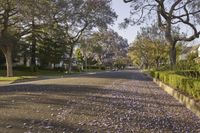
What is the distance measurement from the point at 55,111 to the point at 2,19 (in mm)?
38456

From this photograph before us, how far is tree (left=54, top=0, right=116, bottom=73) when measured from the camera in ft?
196

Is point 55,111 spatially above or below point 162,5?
below

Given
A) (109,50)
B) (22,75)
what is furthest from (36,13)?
(109,50)

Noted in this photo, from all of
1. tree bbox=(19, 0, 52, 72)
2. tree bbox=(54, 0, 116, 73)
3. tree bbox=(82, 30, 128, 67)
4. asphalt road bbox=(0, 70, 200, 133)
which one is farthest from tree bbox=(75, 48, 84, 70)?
asphalt road bbox=(0, 70, 200, 133)

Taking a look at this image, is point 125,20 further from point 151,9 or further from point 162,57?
point 162,57

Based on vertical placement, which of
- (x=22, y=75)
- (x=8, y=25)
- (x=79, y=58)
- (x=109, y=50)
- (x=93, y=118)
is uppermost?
(x=109, y=50)

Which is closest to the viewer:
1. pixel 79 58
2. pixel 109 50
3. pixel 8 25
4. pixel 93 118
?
pixel 93 118

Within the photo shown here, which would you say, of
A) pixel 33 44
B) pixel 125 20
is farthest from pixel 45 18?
pixel 33 44

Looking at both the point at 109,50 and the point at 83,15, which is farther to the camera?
the point at 109,50

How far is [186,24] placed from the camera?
3906 cm

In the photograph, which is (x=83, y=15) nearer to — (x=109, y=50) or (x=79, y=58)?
(x=79, y=58)

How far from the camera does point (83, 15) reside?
65750mm

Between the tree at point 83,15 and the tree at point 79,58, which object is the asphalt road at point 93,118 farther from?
the tree at point 79,58

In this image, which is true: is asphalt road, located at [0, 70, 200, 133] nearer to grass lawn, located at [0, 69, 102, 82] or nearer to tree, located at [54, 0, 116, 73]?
grass lawn, located at [0, 69, 102, 82]
